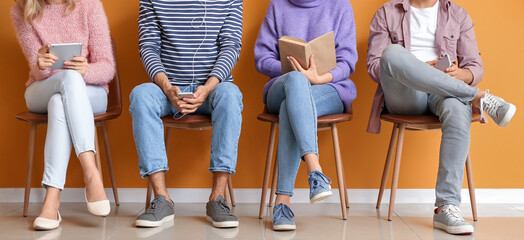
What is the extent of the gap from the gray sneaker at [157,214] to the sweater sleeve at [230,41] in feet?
1.96

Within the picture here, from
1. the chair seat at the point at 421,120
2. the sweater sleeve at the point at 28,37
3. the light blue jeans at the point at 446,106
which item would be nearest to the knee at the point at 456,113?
the light blue jeans at the point at 446,106

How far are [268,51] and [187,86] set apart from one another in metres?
0.41

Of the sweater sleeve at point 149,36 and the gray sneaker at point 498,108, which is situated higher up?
the sweater sleeve at point 149,36

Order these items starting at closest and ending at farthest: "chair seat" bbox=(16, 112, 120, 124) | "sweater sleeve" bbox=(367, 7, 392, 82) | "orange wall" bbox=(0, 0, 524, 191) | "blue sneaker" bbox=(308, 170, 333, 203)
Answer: "blue sneaker" bbox=(308, 170, 333, 203) → "chair seat" bbox=(16, 112, 120, 124) → "sweater sleeve" bbox=(367, 7, 392, 82) → "orange wall" bbox=(0, 0, 524, 191)

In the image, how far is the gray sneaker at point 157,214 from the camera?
6.72 ft

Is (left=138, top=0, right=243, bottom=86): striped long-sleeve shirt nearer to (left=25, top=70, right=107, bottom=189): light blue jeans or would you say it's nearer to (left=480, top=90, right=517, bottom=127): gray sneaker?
(left=25, top=70, right=107, bottom=189): light blue jeans

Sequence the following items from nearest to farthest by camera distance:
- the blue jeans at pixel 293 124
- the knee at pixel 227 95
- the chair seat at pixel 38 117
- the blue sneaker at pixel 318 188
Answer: the blue sneaker at pixel 318 188
the blue jeans at pixel 293 124
the knee at pixel 227 95
the chair seat at pixel 38 117

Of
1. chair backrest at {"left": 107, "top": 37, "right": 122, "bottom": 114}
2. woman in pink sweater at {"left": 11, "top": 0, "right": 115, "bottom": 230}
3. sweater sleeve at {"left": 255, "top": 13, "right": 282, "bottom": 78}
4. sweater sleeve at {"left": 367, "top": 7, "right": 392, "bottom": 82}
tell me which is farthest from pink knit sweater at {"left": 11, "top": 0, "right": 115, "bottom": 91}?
sweater sleeve at {"left": 367, "top": 7, "right": 392, "bottom": 82}

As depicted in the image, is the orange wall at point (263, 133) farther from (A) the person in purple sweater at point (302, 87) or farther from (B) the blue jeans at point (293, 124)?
(B) the blue jeans at point (293, 124)

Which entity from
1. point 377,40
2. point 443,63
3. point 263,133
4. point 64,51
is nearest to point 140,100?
point 64,51

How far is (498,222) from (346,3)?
1.20 meters

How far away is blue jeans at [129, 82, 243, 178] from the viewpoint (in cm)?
210

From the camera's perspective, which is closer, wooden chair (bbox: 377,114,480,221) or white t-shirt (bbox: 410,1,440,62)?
wooden chair (bbox: 377,114,480,221)

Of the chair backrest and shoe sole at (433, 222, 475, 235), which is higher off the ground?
the chair backrest
